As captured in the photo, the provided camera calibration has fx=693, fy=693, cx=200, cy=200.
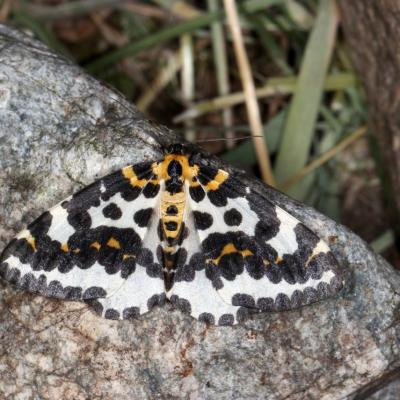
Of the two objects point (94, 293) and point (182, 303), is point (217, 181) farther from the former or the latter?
point (94, 293)

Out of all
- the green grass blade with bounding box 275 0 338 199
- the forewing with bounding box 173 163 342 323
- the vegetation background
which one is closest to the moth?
the forewing with bounding box 173 163 342 323

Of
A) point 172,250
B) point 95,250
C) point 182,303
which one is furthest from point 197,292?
point 95,250

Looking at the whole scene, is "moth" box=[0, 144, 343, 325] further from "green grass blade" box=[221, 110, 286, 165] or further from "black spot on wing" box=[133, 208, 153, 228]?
"green grass blade" box=[221, 110, 286, 165]

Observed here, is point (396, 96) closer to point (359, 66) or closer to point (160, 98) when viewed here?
point (359, 66)

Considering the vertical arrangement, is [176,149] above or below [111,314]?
above

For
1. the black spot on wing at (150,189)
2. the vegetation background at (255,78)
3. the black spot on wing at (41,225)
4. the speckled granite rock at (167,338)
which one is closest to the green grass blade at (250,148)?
the vegetation background at (255,78)

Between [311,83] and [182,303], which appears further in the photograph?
[311,83]

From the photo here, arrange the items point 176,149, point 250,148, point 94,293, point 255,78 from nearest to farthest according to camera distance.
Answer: point 94,293
point 176,149
point 250,148
point 255,78
